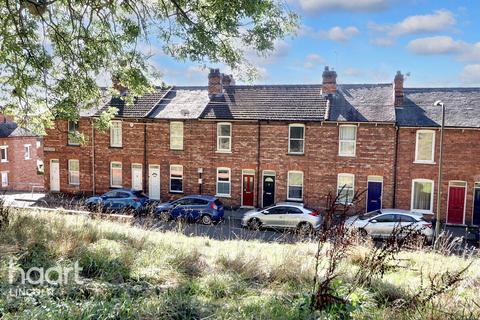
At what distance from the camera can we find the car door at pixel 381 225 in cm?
1702

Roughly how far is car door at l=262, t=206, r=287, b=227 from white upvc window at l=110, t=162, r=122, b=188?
1130cm

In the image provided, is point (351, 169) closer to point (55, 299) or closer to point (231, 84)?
point (231, 84)

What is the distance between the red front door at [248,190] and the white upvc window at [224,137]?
6.63 feet

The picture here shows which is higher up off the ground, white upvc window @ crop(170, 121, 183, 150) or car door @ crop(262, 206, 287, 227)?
white upvc window @ crop(170, 121, 183, 150)

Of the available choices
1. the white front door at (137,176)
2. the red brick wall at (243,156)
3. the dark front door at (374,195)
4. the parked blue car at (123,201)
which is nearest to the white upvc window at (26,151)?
the red brick wall at (243,156)

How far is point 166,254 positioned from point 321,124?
15971 mm

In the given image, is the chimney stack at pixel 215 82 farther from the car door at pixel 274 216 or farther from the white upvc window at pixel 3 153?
the white upvc window at pixel 3 153

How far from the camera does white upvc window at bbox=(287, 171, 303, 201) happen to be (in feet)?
74.3

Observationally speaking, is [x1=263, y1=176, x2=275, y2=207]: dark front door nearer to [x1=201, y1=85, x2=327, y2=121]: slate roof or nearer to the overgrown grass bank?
[x1=201, y1=85, x2=327, y2=121]: slate roof

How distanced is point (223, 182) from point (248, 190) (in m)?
1.64

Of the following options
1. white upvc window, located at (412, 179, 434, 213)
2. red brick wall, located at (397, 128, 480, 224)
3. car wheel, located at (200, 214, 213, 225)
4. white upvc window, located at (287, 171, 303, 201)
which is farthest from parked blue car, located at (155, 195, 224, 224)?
white upvc window, located at (412, 179, 434, 213)

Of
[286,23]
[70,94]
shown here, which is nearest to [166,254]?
[286,23]

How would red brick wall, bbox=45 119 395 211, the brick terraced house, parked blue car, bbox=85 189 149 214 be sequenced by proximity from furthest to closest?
the brick terraced house, parked blue car, bbox=85 189 149 214, red brick wall, bbox=45 119 395 211

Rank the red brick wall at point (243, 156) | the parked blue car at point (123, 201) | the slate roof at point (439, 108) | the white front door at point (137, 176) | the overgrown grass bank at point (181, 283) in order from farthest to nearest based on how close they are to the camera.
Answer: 1. the white front door at point (137, 176)
2. the parked blue car at point (123, 201)
3. the red brick wall at point (243, 156)
4. the slate roof at point (439, 108)
5. the overgrown grass bank at point (181, 283)
